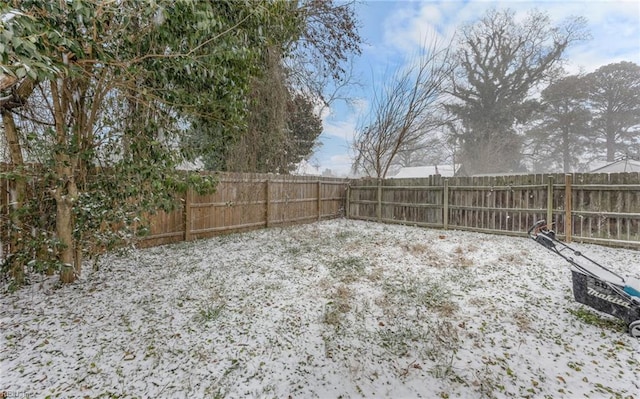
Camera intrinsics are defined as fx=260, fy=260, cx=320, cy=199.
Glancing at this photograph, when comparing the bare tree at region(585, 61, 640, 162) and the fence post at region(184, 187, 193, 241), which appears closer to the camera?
the fence post at region(184, 187, 193, 241)

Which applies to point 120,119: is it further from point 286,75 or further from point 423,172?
point 423,172

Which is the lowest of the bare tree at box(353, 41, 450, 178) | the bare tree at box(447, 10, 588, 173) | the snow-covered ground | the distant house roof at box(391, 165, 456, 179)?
the snow-covered ground

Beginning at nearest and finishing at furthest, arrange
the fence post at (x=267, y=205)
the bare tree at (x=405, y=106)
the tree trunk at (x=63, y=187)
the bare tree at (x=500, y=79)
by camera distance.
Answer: the tree trunk at (x=63, y=187) < the fence post at (x=267, y=205) < the bare tree at (x=405, y=106) < the bare tree at (x=500, y=79)

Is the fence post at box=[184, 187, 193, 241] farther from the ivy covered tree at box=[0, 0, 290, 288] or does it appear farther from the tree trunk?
the tree trunk

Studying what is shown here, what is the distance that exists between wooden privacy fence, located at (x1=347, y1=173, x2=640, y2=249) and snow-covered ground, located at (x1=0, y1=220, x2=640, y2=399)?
139 cm

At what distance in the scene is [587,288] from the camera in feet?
7.89

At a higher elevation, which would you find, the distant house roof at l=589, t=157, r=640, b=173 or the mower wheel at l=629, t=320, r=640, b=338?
the distant house roof at l=589, t=157, r=640, b=173

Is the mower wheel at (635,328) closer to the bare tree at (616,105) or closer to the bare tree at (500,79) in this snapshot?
the bare tree at (500,79)

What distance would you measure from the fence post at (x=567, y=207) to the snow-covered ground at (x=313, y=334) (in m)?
1.47

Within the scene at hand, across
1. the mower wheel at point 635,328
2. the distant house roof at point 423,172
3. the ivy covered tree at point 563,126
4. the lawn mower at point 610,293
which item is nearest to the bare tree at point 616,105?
the ivy covered tree at point 563,126

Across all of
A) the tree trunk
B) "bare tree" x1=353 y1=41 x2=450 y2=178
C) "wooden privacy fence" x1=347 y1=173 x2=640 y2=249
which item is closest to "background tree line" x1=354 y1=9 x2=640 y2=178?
"bare tree" x1=353 y1=41 x2=450 y2=178

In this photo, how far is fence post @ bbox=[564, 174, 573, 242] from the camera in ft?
17.5

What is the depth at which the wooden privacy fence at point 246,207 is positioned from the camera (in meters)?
5.35

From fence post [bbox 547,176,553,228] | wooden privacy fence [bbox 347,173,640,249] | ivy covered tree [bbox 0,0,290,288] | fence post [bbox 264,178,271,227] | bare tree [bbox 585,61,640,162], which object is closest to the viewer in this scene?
ivy covered tree [bbox 0,0,290,288]
